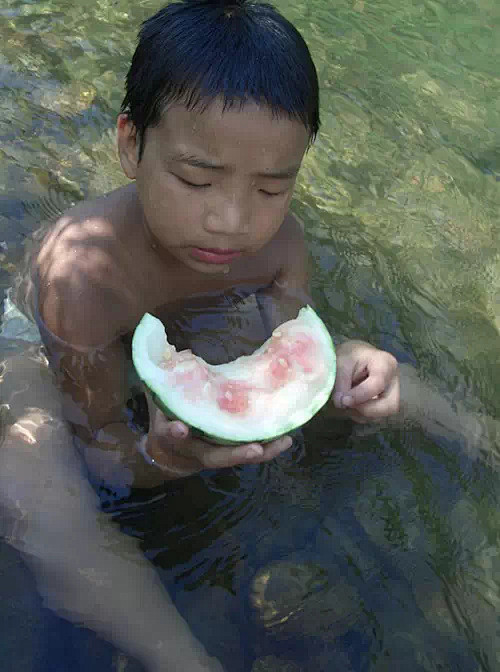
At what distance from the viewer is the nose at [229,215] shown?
8.66 feet

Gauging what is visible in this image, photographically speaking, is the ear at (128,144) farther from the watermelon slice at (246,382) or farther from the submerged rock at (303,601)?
the submerged rock at (303,601)

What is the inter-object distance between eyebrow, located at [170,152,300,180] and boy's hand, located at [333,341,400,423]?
78 centimetres

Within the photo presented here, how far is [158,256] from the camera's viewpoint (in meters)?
3.16

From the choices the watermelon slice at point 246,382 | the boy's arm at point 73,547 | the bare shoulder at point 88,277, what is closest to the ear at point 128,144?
the bare shoulder at point 88,277

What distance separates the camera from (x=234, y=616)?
2.64m

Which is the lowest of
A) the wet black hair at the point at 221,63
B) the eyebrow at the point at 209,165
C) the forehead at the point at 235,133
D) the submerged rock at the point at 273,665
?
the submerged rock at the point at 273,665

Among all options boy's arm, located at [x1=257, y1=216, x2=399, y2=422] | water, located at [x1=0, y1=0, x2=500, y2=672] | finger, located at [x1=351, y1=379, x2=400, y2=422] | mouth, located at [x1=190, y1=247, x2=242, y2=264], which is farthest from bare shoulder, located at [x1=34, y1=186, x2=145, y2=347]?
finger, located at [x1=351, y1=379, x2=400, y2=422]

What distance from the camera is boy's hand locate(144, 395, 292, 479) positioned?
2467 mm

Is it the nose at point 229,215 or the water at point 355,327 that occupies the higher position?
the nose at point 229,215

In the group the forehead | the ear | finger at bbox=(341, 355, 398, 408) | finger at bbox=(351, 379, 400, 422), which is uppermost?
the forehead

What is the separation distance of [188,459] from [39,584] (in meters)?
0.61

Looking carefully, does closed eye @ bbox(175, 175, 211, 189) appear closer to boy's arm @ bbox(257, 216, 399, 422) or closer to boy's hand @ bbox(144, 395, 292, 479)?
boy's hand @ bbox(144, 395, 292, 479)

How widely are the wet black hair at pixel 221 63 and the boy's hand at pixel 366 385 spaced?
33.8 inches

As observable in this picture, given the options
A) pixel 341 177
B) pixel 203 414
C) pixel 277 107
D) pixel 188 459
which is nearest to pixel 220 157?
pixel 277 107
